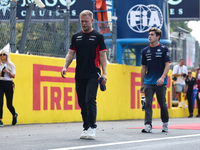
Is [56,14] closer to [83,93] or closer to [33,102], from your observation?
[33,102]

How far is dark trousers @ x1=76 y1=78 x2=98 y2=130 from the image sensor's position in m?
7.02

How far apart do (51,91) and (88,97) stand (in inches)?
173

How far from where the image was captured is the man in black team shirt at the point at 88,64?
703cm

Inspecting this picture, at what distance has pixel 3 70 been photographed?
981cm

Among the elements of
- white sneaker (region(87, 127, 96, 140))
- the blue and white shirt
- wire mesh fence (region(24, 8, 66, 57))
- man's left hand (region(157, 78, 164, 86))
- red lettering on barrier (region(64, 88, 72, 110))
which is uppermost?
wire mesh fence (region(24, 8, 66, 57))

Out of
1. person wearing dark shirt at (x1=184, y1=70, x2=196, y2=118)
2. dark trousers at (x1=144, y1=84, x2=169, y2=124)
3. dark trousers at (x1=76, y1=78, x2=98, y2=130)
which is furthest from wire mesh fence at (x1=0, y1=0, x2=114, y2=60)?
person wearing dark shirt at (x1=184, y1=70, x2=196, y2=118)

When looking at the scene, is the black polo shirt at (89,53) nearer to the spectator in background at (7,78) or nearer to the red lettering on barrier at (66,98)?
the spectator in background at (7,78)

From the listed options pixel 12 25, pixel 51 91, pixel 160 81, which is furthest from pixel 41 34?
pixel 160 81

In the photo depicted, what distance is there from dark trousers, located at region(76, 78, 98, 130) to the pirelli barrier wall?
11.3ft

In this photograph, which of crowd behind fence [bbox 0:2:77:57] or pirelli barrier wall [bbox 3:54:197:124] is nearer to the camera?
crowd behind fence [bbox 0:2:77:57]

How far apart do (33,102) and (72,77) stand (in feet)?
5.06

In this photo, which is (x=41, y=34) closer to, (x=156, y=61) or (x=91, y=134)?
(x=156, y=61)

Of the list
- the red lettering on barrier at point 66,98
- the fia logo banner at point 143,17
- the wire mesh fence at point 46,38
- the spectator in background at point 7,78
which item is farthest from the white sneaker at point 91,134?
the fia logo banner at point 143,17

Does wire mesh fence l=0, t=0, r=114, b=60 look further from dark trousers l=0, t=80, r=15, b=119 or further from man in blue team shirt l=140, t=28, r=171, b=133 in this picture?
man in blue team shirt l=140, t=28, r=171, b=133
